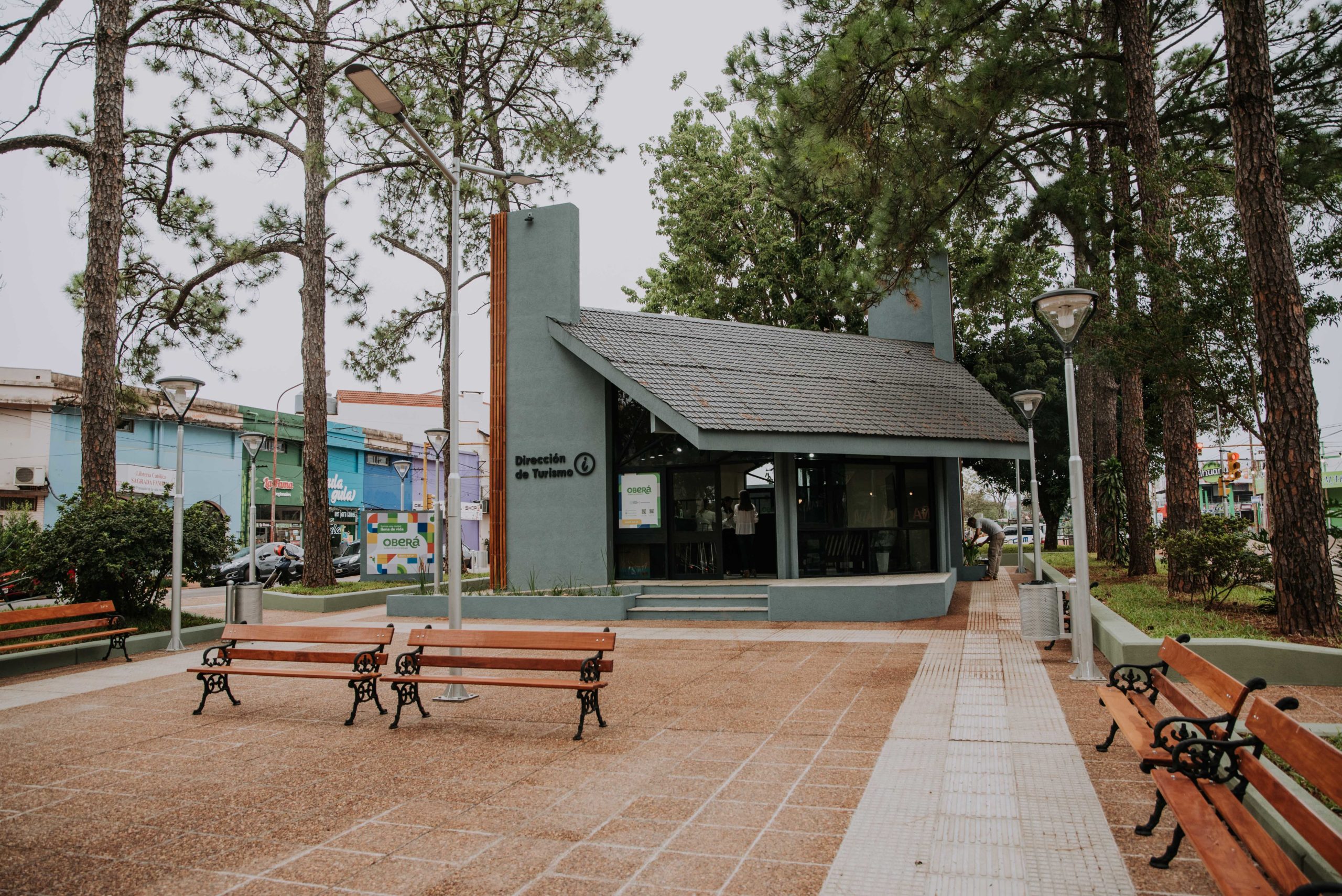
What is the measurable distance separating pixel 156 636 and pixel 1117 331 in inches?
575

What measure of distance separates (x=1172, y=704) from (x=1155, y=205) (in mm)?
10051

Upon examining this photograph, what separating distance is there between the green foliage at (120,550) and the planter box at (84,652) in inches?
33.8

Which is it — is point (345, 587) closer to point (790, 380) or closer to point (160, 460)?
point (790, 380)

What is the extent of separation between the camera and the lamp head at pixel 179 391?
12023mm

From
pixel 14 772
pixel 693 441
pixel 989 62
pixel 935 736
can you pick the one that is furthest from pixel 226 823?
pixel 989 62

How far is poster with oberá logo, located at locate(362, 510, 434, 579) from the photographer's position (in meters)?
22.3

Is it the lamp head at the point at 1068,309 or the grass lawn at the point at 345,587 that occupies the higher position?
the lamp head at the point at 1068,309

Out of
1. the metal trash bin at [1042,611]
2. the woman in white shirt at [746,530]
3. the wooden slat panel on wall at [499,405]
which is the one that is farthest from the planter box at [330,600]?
the metal trash bin at [1042,611]

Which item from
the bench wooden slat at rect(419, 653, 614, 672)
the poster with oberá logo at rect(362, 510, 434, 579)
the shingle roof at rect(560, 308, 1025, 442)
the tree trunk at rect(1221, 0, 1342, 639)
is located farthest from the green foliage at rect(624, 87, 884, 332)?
the bench wooden slat at rect(419, 653, 614, 672)

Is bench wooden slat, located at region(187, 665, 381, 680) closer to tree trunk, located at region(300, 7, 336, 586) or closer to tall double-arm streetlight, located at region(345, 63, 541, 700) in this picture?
tall double-arm streetlight, located at region(345, 63, 541, 700)

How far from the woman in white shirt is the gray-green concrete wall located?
254cm

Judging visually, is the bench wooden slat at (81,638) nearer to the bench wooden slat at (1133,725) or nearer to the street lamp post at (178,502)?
the street lamp post at (178,502)

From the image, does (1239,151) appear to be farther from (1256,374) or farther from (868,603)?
(868,603)

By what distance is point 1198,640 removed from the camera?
771 cm
